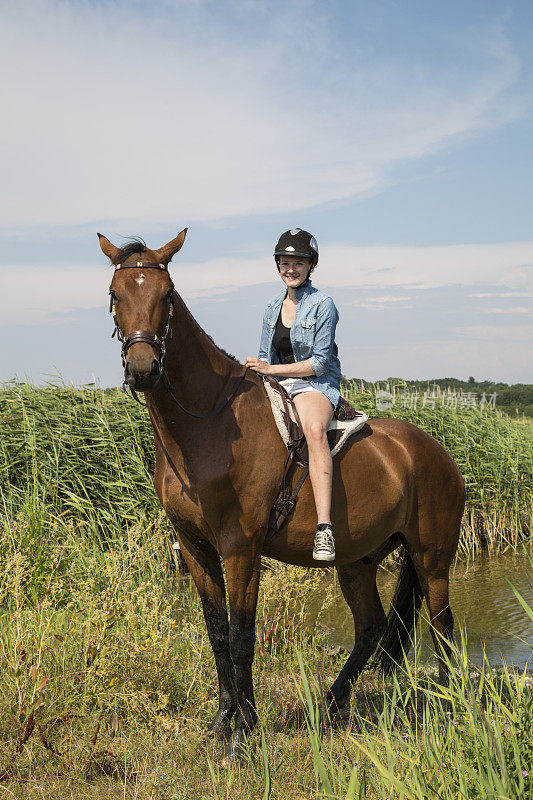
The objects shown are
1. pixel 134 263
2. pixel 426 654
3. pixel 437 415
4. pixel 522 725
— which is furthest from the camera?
pixel 437 415

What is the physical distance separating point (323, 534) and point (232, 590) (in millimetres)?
638

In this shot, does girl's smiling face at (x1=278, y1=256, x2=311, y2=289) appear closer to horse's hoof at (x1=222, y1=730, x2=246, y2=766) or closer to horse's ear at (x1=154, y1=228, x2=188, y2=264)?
horse's ear at (x1=154, y1=228, x2=188, y2=264)

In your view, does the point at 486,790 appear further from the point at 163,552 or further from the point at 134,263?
the point at 163,552

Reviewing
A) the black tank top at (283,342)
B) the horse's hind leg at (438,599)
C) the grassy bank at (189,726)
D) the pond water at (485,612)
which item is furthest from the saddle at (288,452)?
the pond water at (485,612)

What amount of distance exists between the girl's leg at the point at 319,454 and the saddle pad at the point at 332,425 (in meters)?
0.11

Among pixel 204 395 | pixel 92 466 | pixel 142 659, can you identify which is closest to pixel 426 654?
pixel 142 659

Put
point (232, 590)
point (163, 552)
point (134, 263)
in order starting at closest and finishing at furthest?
point (134, 263) → point (232, 590) → point (163, 552)

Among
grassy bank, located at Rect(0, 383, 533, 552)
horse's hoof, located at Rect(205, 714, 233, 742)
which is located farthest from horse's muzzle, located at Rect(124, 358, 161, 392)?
grassy bank, located at Rect(0, 383, 533, 552)

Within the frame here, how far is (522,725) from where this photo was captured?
103 inches

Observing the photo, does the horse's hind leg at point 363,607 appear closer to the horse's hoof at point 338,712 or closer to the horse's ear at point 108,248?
the horse's hoof at point 338,712

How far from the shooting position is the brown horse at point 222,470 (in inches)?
134

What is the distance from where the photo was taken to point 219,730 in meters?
3.91

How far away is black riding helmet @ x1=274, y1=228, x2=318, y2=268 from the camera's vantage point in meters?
4.27

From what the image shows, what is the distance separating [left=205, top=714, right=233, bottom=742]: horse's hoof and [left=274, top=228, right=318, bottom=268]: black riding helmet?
296 centimetres
